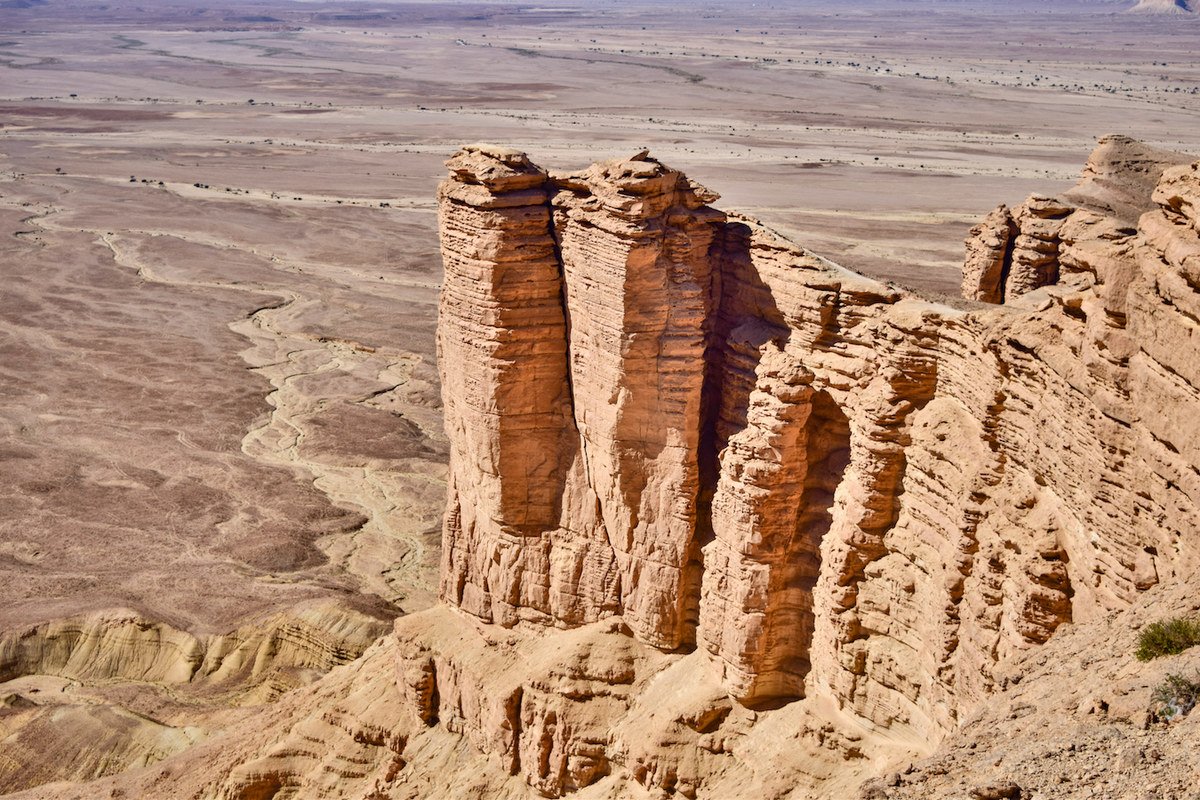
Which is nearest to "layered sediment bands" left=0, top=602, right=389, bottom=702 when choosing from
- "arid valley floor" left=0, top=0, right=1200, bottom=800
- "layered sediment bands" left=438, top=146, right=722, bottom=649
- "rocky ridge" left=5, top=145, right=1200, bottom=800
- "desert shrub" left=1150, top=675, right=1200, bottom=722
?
"arid valley floor" left=0, top=0, right=1200, bottom=800

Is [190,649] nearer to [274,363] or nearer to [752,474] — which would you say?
[752,474]

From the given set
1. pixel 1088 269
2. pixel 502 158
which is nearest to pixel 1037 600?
pixel 1088 269

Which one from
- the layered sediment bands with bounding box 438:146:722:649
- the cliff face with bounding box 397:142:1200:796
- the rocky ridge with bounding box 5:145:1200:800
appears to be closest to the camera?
the rocky ridge with bounding box 5:145:1200:800

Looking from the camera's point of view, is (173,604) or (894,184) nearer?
(173,604)

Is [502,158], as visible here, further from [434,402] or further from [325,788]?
[434,402]

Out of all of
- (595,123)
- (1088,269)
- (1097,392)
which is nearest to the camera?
(1097,392)

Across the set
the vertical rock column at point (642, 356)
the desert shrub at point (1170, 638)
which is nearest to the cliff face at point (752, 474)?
the vertical rock column at point (642, 356)

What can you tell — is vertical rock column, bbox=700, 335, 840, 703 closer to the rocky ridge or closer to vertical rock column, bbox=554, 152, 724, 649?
the rocky ridge
